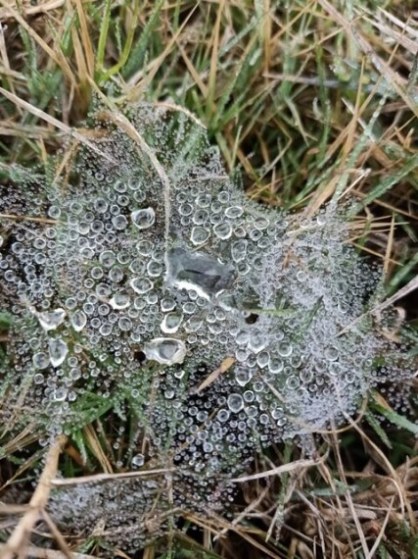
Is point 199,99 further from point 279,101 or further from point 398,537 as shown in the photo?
point 398,537

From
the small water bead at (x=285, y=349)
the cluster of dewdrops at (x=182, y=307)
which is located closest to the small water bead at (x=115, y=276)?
the cluster of dewdrops at (x=182, y=307)

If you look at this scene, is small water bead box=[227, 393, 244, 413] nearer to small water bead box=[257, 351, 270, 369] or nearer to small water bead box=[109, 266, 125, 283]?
small water bead box=[257, 351, 270, 369]

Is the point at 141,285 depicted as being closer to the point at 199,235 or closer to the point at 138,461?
the point at 199,235

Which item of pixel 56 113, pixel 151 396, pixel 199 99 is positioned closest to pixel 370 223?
pixel 199 99

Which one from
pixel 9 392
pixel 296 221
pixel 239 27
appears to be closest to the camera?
pixel 9 392

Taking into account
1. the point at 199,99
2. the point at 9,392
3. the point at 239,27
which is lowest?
the point at 9,392

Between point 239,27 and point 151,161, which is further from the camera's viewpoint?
point 239,27

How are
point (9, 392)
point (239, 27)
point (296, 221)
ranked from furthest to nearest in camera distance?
point (239, 27) → point (296, 221) → point (9, 392)
